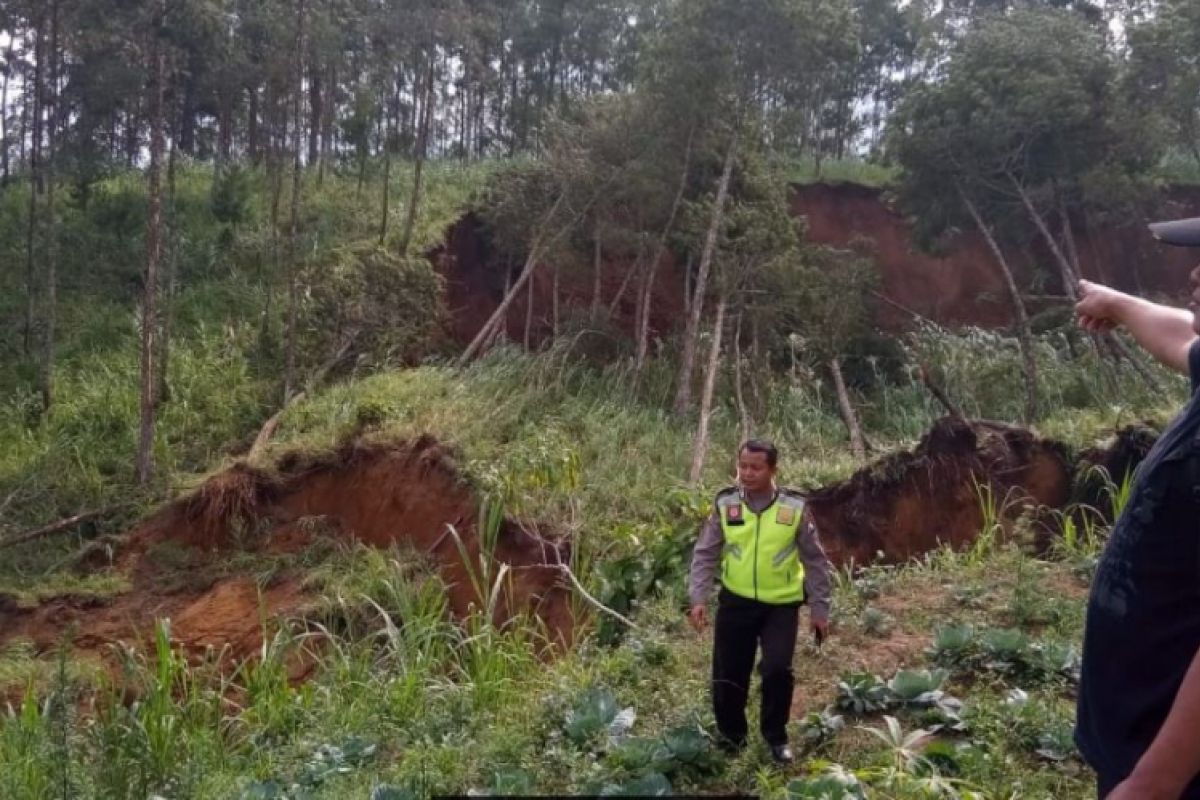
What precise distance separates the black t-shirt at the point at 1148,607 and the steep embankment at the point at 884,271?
14682 millimetres

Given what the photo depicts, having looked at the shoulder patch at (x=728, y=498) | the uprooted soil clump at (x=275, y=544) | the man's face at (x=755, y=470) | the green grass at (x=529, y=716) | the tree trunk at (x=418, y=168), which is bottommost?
the uprooted soil clump at (x=275, y=544)

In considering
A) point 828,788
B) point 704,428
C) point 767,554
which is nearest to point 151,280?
point 704,428

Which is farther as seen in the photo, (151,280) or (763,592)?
(151,280)

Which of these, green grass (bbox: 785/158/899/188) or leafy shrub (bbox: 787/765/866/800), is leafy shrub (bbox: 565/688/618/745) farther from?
green grass (bbox: 785/158/899/188)

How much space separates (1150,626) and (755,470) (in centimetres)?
255

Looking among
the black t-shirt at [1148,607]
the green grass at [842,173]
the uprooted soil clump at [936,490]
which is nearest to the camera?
the black t-shirt at [1148,607]

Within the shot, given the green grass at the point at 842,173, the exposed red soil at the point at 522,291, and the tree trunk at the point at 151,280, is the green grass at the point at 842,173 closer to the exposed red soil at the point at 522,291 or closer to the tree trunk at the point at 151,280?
the exposed red soil at the point at 522,291

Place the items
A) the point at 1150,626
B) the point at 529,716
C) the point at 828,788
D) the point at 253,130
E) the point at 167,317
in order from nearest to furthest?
the point at 1150,626 < the point at 828,788 < the point at 529,716 < the point at 167,317 < the point at 253,130

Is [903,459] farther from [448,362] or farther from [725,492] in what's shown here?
[448,362]

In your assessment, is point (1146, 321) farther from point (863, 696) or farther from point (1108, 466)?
point (1108, 466)

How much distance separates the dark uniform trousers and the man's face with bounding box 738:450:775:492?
1.45ft

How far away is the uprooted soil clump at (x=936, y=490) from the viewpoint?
9.01m

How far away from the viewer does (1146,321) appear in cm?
272

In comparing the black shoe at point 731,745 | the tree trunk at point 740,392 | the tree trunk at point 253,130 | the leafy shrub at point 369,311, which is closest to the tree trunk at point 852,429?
the tree trunk at point 740,392
